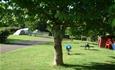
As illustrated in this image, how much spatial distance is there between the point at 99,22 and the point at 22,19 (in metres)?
3.74

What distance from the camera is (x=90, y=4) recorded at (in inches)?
458

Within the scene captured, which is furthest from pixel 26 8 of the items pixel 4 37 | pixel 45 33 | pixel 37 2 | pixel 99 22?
pixel 45 33

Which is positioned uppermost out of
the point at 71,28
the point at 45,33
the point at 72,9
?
the point at 72,9

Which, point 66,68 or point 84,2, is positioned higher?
point 84,2

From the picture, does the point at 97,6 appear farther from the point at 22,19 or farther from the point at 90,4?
the point at 22,19

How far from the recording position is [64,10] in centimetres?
1221

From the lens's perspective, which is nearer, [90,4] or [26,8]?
[90,4]

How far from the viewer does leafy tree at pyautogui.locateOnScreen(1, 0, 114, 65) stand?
1166 cm

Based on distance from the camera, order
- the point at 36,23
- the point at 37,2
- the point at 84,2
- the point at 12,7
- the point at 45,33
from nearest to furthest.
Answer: the point at 84,2, the point at 37,2, the point at 12,7, the point at 36,23, the point at 45,33

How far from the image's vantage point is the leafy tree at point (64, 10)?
1166cm

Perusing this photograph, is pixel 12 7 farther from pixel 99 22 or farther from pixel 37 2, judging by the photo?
pixel 99 22

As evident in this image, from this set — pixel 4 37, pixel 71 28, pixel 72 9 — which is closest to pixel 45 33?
pixel 4 37

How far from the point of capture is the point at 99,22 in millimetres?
13734

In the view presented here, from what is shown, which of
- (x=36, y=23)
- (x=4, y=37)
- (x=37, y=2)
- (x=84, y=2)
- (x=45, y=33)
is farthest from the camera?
(x=45, y=33)
